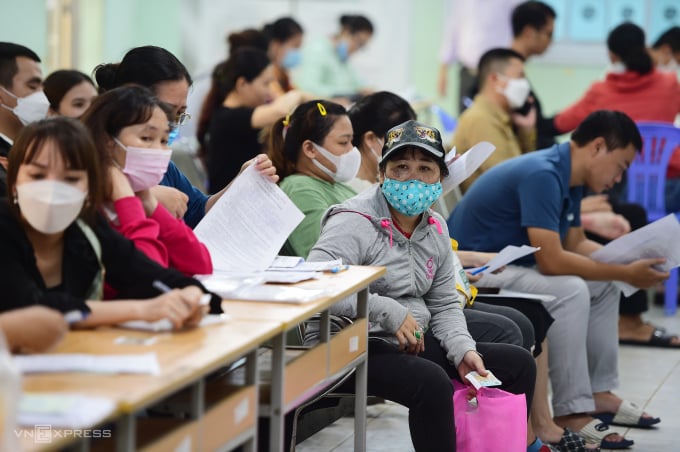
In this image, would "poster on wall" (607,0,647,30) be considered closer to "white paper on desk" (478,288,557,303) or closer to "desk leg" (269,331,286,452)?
"white paper on desk" (478,288,557,303)

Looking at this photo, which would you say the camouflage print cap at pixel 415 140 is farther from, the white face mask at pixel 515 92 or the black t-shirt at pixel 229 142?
the white face mask at pixel 515 92

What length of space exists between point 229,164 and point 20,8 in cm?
232

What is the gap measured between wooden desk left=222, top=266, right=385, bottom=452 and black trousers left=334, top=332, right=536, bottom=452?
0.06 m

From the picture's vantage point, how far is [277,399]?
228cm

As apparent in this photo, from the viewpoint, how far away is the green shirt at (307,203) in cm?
342

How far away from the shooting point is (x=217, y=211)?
2883 millimetres

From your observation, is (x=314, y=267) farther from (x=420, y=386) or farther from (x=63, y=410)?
(x=63, y=410)

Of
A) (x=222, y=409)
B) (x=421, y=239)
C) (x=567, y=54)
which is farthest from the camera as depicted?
(x=567, y=54)

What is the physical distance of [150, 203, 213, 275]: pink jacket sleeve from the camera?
255 centimetres

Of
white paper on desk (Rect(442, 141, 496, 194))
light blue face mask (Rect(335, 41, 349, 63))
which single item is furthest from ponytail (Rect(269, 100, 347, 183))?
light blue face mask (Rect(335, 41, 349, 63))

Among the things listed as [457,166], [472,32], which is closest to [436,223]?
[457,166]

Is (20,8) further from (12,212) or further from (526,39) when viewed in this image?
(12,212)

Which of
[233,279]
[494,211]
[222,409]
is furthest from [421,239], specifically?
[222,409]

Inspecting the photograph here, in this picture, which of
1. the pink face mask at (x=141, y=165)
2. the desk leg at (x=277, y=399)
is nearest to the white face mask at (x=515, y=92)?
the pink face mask at (x=141, y=165)
